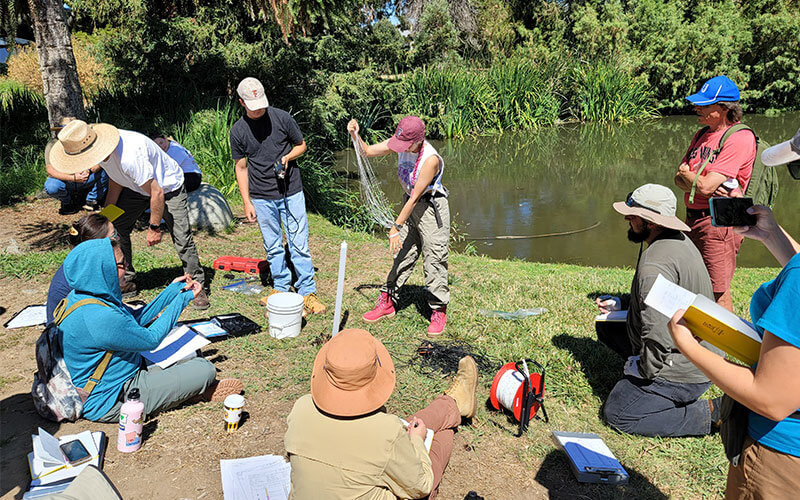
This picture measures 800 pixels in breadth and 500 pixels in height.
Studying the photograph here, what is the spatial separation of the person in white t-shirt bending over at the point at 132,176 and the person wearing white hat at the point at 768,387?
4373 millimetres

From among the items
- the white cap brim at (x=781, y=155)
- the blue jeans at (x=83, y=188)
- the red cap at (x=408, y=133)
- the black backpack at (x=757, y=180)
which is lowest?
the blue jeans at (x=83, y=188)

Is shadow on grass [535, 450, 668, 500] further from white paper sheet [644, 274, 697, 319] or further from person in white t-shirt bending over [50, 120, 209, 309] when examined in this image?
person in white t-shirt bending over [50, 120, 209, 309]

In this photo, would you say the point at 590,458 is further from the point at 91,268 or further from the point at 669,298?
the point at 91,268

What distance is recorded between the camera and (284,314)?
4.85 meters

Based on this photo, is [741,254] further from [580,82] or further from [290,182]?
[580,82]

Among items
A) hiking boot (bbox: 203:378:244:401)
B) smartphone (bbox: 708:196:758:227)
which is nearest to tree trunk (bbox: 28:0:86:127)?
hiking boot (bbox: 203:378:244:401)

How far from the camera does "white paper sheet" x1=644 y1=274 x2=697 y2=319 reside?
2.07 metres

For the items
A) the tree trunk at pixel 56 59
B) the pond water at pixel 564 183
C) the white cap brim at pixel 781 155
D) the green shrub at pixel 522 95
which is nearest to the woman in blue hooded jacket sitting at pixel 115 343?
the white cap brim at pixel 781 155

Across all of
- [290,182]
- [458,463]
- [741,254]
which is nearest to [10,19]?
[290,182]

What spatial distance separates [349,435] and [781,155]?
1973 millimetres

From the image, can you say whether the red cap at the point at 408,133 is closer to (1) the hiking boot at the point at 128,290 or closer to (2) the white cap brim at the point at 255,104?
(2) the white cap brim at the point at 255,104

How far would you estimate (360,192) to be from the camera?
38.0 feet

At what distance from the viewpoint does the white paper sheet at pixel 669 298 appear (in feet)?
6.79

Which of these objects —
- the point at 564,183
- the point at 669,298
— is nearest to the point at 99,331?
the point at 669,298
